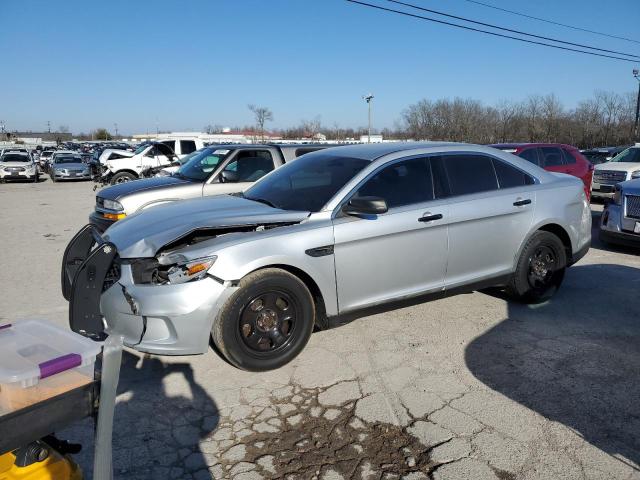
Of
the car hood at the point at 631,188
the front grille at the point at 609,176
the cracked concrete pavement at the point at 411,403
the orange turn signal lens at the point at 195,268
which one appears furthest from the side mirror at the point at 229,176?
the front grille at the point at 609,176

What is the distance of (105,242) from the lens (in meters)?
3.77

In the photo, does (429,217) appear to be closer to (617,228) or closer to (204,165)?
(617,228)

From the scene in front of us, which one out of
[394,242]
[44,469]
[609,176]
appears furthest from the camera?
[609,176]

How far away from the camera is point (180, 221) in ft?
12.6

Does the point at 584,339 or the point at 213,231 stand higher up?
the point at 213,231

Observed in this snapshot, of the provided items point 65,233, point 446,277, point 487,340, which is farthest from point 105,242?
point 65,233

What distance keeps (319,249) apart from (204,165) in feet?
17.4

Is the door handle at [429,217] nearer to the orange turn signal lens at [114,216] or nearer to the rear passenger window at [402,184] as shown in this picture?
the rear passenger window at [402,184]

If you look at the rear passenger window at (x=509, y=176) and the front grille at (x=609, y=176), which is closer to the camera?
the rear passenger window at (x=509, y=176)

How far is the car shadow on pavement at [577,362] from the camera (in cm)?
308

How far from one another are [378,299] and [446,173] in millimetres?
1410

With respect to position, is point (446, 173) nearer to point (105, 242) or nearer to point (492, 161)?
point (492, 161)

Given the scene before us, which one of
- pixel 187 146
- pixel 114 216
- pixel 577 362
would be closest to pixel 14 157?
pixel 187 146

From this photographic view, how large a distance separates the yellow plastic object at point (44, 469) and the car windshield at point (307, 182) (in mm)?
2699
